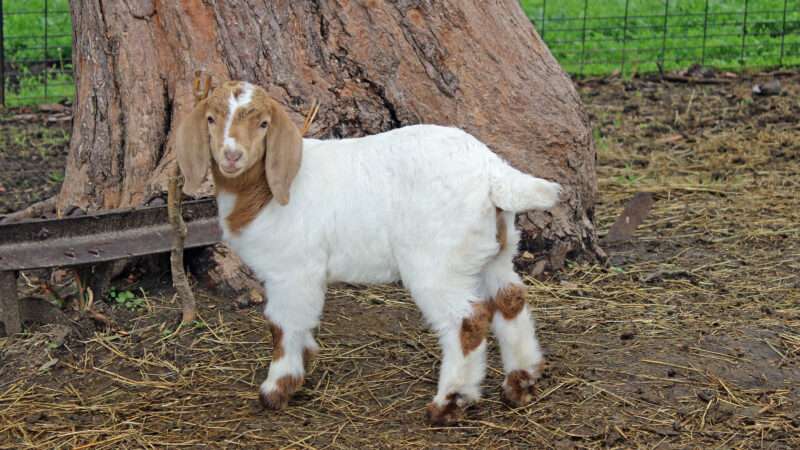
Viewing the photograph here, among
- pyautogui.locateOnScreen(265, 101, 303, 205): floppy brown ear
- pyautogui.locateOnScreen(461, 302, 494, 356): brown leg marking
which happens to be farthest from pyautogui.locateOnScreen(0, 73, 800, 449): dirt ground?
pyautogui.locateOnScreen(265, 101, 303, 205): floppy brown ear

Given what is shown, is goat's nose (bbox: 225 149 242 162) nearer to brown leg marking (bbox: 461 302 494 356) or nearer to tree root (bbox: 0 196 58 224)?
brown leg marking (bbox: 461 302 494 356)

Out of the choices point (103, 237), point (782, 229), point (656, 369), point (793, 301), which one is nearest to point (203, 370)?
point (103, 237)

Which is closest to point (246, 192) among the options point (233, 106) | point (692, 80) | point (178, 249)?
point (233, 106)

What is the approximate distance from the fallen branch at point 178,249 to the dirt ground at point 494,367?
3.9 inches

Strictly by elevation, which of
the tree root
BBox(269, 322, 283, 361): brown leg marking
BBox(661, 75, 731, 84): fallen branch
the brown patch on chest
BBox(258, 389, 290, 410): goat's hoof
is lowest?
BBox(258, 389, 290, 410): goat's hoof

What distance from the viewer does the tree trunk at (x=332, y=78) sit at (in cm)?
553

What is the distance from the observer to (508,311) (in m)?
4.32

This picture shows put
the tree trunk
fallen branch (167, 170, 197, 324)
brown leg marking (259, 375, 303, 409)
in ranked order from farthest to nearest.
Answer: the tree trunk
fallen branch (167, 170, 197, 324)
brown leg marking (259, 375, 303, 409)

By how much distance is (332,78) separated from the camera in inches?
219

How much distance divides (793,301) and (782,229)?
1.17 meters

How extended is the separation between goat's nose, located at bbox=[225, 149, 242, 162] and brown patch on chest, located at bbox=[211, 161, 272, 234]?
257 millimetres

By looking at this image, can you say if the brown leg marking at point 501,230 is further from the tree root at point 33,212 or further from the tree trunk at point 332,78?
the tree root at point 33,212

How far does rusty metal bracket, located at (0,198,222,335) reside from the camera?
16.4 feet

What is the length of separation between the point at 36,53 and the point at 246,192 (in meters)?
6.90
